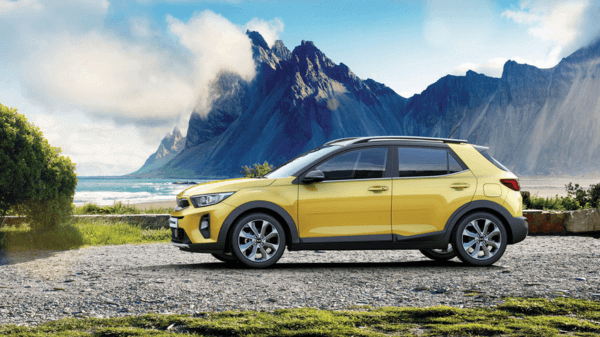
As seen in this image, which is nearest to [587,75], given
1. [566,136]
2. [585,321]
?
[566,136]

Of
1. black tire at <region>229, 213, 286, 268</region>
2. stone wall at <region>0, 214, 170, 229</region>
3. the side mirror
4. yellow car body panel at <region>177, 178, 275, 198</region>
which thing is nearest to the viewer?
the side mirror

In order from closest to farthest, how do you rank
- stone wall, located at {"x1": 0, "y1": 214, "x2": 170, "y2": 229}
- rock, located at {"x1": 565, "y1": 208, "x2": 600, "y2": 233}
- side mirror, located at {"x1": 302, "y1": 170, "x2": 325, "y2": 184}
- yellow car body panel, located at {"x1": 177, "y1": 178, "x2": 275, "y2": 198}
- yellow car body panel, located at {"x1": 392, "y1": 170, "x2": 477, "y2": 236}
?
side mirror, located at {"x1": 302, "y1": 170, "x2": 325, "y2": 184}
yellow car body panel, located at {"x1": 177, "y1": 178, "x2": 275, "y2": 198}
yellow car body panel, located at {"x1": 392, "y1": 170, "x2": 477, "y2": 236}
stone wall, located at {"x1": 0, "y1": 214, "x2": 170, "y2": 229}
rock, located at {"x1": 565, "y1": 208, "x2": 600, "y2": 233}

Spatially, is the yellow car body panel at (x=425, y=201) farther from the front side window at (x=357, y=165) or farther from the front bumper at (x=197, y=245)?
the front bumper at (x=197, y=245)

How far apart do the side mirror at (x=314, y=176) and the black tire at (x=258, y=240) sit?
67 cm

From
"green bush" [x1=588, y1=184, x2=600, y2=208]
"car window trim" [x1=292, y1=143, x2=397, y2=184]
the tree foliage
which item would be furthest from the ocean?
"green bush" [x1=588, y1=184, x2=600, y2=208]

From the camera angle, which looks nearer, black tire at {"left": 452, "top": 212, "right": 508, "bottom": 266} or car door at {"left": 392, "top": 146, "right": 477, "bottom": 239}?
car door at {"left": 392, "top": 146, "right": 477, "bottom": 239}

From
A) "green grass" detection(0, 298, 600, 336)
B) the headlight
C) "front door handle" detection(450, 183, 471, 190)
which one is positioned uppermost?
"front door handle" detection(450, 183, 471, 190)

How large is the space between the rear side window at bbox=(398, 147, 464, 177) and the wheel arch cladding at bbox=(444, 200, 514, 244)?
546 mm

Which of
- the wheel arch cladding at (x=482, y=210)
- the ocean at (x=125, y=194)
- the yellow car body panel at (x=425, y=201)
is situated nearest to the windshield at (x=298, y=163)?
the yellow car body panel at (x=425, y=201)

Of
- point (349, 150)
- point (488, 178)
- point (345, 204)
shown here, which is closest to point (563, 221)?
point (488, 178)

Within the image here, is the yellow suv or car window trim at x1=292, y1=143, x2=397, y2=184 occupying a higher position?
car window trim at x1=292, y1=143, x2=397, y2=184

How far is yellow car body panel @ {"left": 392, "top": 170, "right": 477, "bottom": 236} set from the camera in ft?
22.4

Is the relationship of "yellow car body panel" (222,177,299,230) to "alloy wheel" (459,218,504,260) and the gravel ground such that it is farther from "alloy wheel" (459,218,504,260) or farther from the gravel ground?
"alloy wheel" (459,218,504,260)

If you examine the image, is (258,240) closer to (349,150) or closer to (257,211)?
(257,211)
